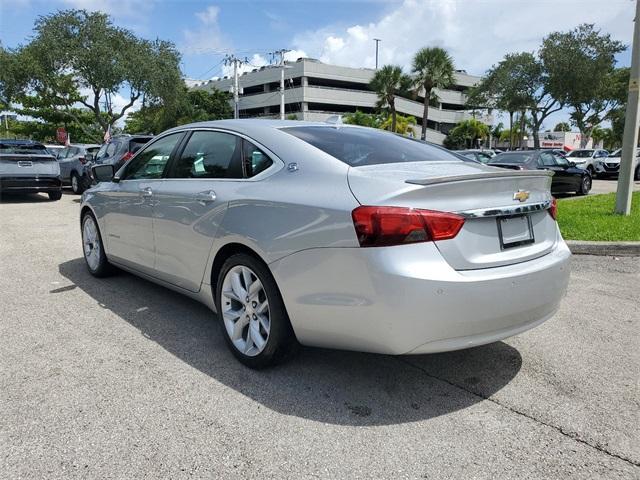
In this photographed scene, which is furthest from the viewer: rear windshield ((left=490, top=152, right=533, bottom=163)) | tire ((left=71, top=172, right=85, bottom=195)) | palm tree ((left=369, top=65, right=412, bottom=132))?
palm tree ((left=369, top=65, right=412, bottom=132))

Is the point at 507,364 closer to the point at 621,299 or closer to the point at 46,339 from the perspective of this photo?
the point at 621,299

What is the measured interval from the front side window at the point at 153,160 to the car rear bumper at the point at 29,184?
33.5 feet

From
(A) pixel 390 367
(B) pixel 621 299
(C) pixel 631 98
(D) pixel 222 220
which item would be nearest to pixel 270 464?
(A) pixel 390 367

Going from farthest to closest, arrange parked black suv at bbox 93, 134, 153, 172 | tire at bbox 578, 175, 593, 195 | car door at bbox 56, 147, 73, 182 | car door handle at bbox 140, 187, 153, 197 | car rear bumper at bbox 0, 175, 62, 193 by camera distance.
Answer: car door at bbox 56, 147, 73, 182
tire at bbox 578, 175, 593, 195
car rear bumper at bbox 0, 175, 62, 193
parked black suv at bbox 93, 134, 153, 172
car door handle at bbox 140, 187, 153, 197

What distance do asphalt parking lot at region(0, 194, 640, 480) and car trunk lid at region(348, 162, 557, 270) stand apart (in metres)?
0.85

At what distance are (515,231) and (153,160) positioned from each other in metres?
3.17

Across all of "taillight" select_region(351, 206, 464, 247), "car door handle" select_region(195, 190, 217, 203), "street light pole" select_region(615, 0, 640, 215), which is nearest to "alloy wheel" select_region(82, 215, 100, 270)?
"car door handle" select_region(195, 190, 217, 203)

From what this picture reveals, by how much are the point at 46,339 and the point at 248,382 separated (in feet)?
5.76

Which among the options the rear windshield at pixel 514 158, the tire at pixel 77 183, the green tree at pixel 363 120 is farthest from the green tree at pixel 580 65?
the tire at pixel 77 183

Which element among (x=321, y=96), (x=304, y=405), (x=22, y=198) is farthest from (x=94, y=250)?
(x=321, y=96)

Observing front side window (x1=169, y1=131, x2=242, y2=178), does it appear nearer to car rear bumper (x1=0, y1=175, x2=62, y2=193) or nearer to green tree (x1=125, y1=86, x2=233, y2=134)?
car rear bumper (x1=0, y1=175, x2=62, y2=193)

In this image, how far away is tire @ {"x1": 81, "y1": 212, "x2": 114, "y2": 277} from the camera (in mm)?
5414

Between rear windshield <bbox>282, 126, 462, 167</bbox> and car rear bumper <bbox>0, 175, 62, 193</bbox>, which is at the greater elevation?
rear windshield <bbox>282, 126, 462, 167</bbox>

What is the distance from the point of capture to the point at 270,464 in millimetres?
2365
